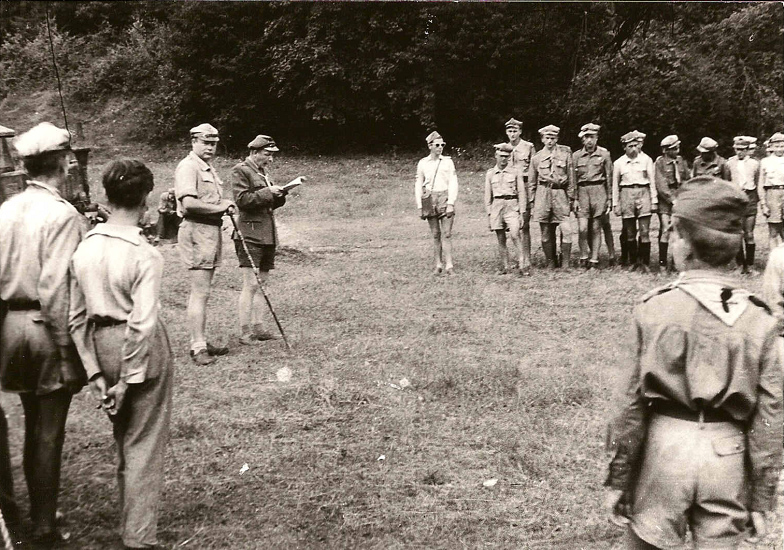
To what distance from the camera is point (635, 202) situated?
38.9 feet

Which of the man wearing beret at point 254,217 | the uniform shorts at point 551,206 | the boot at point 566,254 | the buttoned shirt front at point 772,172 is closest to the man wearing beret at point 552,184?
the uniform shorts at point 551,206

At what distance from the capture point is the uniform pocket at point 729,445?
111 inches

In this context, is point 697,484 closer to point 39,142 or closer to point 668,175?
point 39,142

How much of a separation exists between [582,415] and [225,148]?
2537 cm

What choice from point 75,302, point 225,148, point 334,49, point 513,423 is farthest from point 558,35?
point 75,302

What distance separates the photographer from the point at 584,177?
12.2 m

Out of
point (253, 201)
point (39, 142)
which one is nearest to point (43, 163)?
point (39, 142)

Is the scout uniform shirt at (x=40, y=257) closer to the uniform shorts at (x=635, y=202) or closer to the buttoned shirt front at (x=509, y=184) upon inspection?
the buttoned shirt front at (x=509, y=184)

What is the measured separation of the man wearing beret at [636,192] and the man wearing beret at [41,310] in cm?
934

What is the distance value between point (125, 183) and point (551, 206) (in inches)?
362

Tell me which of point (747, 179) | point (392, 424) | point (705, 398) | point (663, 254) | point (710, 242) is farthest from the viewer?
point (663, 254)

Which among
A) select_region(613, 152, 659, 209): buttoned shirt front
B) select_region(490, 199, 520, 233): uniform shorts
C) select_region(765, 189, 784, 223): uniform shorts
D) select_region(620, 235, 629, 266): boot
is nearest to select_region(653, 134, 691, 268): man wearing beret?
select_region(613, 152, 659, 209): buttoned shirt front

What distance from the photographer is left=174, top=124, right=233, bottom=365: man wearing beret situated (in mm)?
7379

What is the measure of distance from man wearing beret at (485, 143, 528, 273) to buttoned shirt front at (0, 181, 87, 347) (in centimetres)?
881
